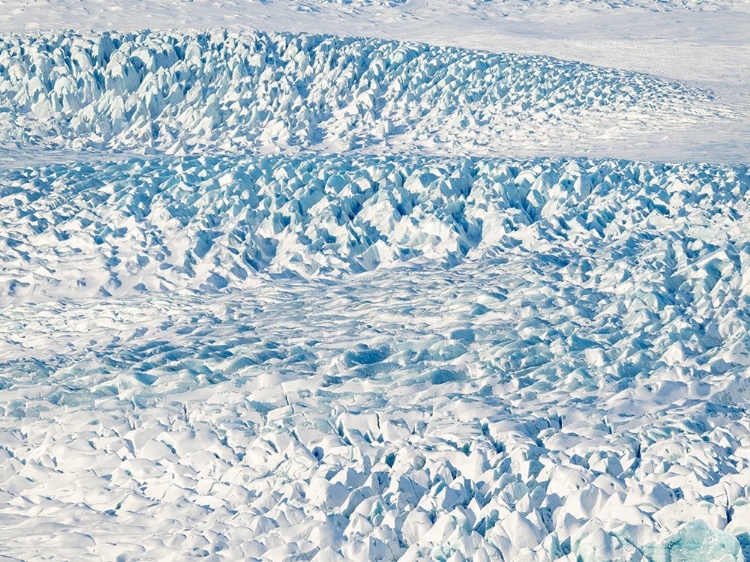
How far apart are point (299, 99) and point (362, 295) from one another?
555cm

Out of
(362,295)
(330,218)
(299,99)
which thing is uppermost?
(299,99)

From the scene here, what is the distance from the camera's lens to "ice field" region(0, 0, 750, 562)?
5625mm

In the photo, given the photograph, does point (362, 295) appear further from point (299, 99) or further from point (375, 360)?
point (299, 99)

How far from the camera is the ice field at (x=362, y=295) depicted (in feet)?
18.5

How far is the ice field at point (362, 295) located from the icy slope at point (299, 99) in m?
0.05

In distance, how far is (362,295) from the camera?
9305 mm

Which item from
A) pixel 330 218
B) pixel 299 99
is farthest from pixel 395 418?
pixel 299 99

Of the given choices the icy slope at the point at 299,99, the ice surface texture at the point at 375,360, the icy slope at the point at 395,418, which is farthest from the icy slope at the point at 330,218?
the icy slope at the point at 299,99

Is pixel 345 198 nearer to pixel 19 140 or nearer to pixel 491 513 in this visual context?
pixel 19 140

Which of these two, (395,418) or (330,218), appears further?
(330,218)

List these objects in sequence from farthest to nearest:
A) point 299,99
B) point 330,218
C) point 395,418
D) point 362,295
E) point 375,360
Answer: point 299,99, point 330,218, point 362,295, point 375,360, point 395,418

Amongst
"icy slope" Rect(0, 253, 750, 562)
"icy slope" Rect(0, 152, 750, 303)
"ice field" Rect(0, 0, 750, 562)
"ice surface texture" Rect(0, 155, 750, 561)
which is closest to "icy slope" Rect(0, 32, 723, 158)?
"ice field" Rect(0, 0, 750, 562)

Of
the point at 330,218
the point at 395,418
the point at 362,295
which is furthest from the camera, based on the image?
the point at 330,218

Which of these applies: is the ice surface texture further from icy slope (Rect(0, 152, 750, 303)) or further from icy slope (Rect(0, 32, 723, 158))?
icy slope (Rect(0, 32, 723, 158))
